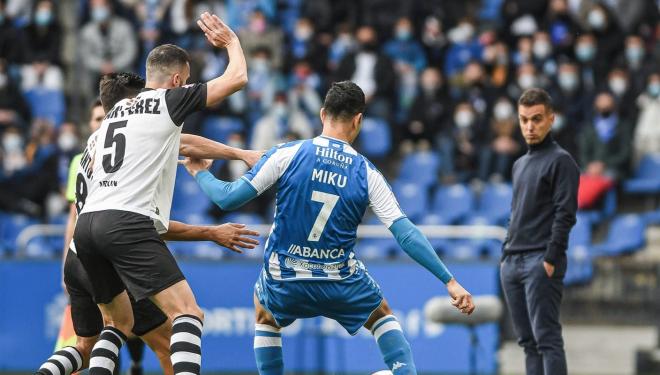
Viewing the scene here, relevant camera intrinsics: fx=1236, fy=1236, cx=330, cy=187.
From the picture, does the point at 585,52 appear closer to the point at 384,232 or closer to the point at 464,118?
the point at 464,118

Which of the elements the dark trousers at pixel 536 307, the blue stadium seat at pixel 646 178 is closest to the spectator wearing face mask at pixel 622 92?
the blue stadium seat at pixel 646 178

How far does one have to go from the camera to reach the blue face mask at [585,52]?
70.6ft

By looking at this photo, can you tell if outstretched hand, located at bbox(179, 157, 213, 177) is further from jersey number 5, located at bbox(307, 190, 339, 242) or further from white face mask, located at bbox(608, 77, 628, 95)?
white face mask, located at bbox(608, 77, 628, 95)

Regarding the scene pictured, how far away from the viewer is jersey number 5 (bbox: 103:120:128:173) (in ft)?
27.2

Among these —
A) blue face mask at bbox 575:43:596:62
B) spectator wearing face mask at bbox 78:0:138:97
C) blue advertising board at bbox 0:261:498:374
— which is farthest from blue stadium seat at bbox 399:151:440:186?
spectator wearing face mask at bbox 78:0:138:97

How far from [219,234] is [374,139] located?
38.8 ft

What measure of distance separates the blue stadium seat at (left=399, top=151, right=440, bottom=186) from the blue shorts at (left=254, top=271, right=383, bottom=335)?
10.9m

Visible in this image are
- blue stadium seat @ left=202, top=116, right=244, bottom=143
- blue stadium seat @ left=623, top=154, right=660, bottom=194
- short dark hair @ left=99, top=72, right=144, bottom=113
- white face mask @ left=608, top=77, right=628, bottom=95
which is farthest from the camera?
blue stadium seat @ left=202, top=116, right=244, bottom=143

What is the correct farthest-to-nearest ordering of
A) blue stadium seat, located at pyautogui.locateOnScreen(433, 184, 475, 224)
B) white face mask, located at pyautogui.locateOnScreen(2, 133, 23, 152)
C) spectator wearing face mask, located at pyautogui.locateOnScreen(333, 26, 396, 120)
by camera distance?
spectator wearing face mask, located at pyautogui.locateOnScreen(333, 26, 396, 120)
white face mask, located at pyautogui.locateOnScreen(2, 133, 23, 152)
blue stadium seat, located at pyautogui.locateOnScreen(433, 184, 475, 224)

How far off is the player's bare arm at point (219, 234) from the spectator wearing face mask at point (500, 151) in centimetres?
1089

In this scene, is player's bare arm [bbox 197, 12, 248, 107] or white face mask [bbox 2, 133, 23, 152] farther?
white face mask [bbox 2, 133, 23, 152]

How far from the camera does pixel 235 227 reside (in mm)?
8766

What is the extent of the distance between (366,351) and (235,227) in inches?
266

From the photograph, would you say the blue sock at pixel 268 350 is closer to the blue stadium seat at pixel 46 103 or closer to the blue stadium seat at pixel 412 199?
the blue stadium seat at pixel 412 199
